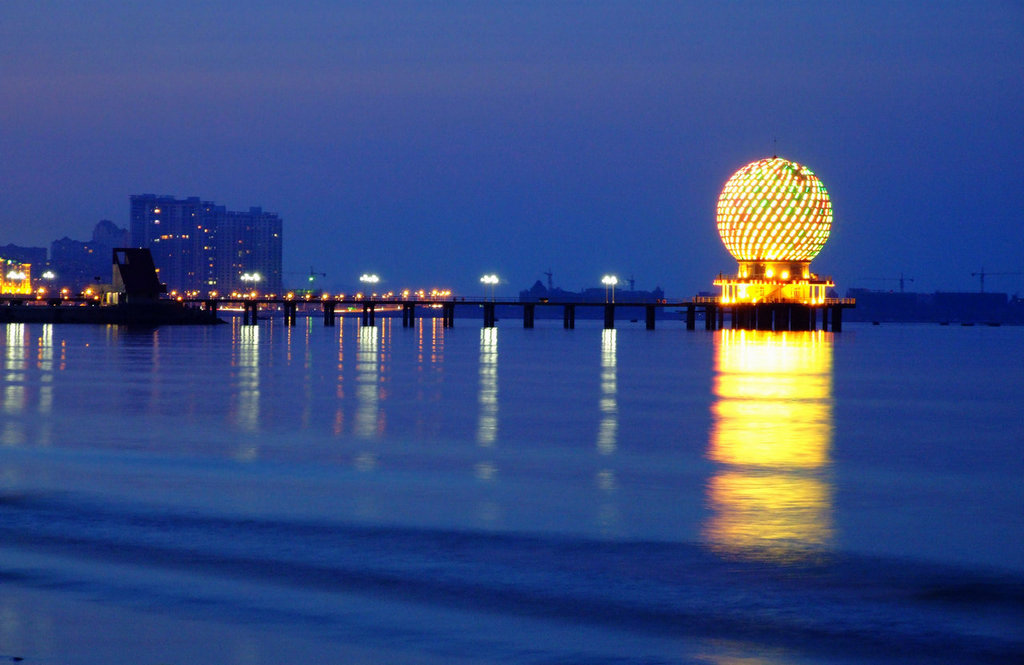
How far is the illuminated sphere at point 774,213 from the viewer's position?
422ft

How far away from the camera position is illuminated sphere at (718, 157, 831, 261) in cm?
12862

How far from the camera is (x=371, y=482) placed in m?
17.5

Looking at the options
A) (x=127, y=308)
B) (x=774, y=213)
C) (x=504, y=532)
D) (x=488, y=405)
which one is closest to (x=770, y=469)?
(x=504, y=532)

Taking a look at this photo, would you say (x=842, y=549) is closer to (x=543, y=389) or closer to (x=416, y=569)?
(x=416, y=569)

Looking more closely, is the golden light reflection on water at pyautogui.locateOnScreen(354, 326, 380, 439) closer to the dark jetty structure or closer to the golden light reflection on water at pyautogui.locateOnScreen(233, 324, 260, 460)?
the golden light reflection on water at pyautogui.locateOnScreen(233, 324, 260, 460)

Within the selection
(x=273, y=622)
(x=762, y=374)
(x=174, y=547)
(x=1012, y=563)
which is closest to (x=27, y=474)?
(x=174, y=547)

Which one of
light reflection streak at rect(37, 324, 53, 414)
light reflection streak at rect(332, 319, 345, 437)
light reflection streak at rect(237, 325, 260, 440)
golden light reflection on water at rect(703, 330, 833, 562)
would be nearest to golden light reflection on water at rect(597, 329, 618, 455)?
golden light reflection on water at rect(703, 330, 833, 562)

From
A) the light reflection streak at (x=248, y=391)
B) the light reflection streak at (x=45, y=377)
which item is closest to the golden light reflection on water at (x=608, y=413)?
the light reflection streak at (x=248, y=391)

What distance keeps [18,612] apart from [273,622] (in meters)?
1.91

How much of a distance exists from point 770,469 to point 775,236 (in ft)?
368

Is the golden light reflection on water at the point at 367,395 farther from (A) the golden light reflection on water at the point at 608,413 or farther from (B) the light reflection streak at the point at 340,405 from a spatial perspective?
(A) the golden light reflection on water at the point at 608,413

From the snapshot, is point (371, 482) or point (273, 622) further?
point (371, 482)

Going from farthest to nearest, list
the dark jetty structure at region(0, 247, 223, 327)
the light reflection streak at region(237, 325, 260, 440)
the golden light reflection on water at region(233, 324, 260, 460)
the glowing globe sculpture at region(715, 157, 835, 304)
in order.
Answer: the glowing globe sculpture at region(715, 157, 835, 304), the dark jetty structure at region(0, 247, 223, 327), the light reflection streak at region(237, 325, 260, 440), the golden light reflection on water at region(233, 324, 260, 460)

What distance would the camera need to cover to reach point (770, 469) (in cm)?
1909
